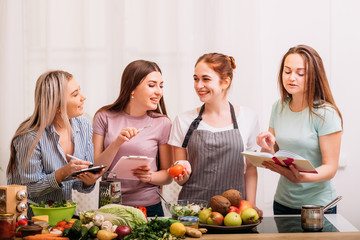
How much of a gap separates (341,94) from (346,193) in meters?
1.03

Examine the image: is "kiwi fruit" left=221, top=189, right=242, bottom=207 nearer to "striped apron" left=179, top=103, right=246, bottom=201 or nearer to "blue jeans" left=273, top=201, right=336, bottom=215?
"striped apron" left=179, top=103, right=246, bottom=201

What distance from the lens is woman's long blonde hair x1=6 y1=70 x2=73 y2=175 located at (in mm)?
2951

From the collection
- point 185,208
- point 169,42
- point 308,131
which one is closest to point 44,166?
point 185,208

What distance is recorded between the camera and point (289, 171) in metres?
2.82

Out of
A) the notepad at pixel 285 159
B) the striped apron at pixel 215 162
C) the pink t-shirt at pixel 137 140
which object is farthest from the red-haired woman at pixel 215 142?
the notepad at pixel 285 159

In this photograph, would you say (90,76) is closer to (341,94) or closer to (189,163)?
(189,163)

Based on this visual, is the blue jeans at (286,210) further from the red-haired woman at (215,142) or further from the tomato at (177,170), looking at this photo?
the tomato at (177,170)

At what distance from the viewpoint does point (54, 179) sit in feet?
9.49

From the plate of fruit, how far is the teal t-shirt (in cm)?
73

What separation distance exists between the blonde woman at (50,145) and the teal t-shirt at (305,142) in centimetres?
129

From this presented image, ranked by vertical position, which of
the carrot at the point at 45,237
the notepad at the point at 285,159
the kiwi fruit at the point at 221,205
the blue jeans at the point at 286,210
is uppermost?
the notepad at the point at 285,159

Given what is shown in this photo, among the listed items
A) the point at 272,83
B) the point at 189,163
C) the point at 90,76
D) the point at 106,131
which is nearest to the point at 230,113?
the point at 189,163

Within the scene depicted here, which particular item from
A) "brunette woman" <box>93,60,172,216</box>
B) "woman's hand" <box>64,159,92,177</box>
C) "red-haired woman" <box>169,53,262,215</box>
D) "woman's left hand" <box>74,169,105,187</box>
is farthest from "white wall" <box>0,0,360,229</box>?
"woman's hand" <box>64,159,92,177</box>

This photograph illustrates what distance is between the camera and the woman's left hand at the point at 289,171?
2777mm
